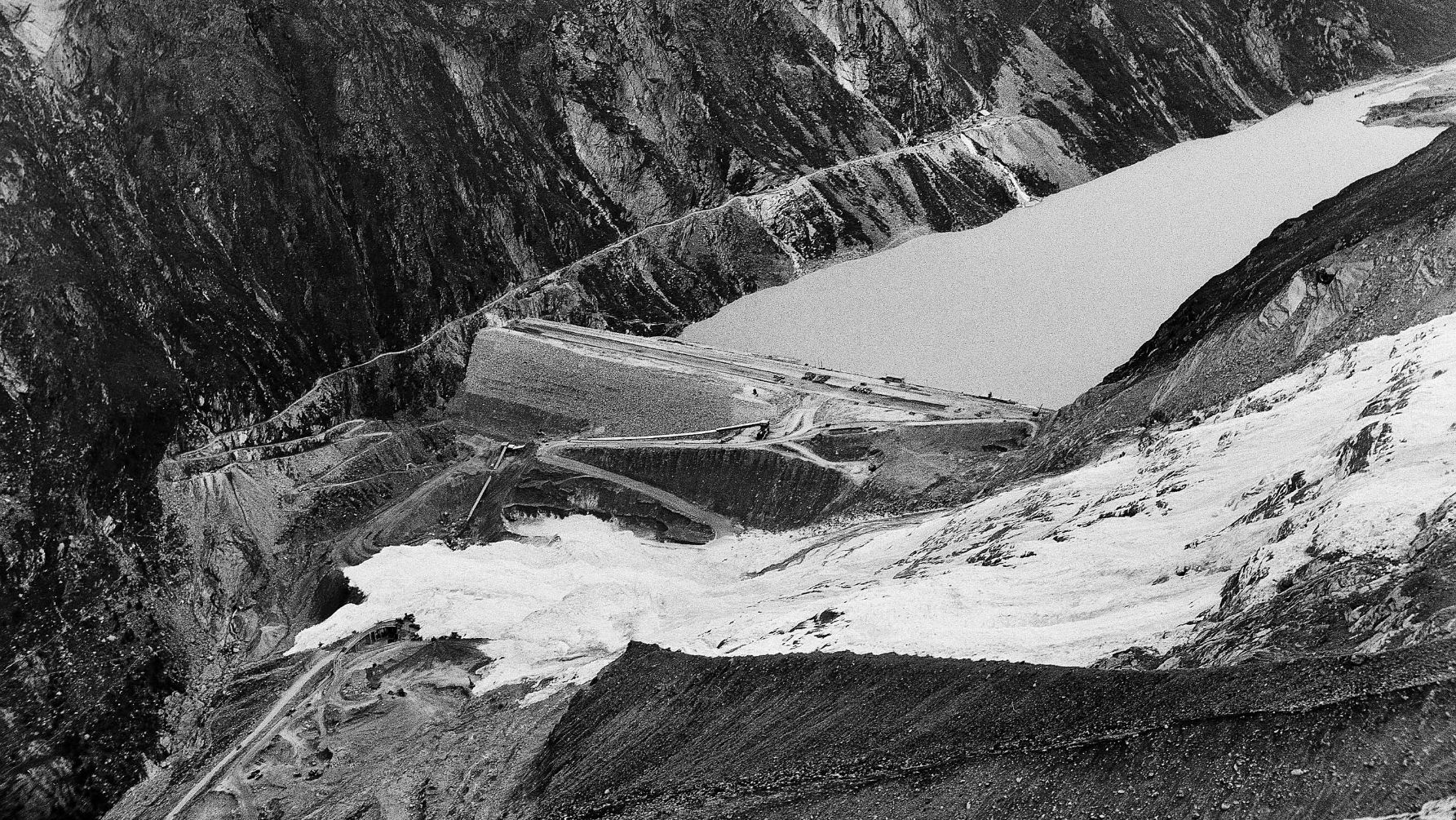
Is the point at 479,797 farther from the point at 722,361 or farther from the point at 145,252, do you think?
the point at 145,252

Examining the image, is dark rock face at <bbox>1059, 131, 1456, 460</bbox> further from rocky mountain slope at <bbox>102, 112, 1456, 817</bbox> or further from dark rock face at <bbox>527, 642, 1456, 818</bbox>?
dark rock face at <bbox>527, 642, 1456, 818</bbox>

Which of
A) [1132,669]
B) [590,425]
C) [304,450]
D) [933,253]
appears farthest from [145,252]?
[1132,669]

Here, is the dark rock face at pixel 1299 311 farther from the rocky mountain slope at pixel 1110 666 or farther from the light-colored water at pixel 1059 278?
the light-colored water at pixel 1059 278

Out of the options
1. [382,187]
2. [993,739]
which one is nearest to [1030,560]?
[993,739]

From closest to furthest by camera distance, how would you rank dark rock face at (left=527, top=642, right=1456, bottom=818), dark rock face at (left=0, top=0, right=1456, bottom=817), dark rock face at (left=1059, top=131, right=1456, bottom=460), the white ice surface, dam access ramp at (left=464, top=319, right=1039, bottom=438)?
dark rock face at (left=527, top=642, right=1456, bottom=818)
the white ice surface
dark rock face at (left=1059, top=131, right=1456, bottom=460)
dark rock face at (left=0, top=0, right=1456, bottom=817)
dam access ramp at (left=464, top=319, right=1039, bottom=438)

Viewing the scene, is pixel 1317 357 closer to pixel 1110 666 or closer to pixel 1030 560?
pixel 1030 560

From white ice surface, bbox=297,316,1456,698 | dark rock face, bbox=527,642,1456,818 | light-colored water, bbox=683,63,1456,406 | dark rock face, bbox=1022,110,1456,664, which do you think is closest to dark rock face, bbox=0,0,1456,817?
light-colored water, bbox=683,63,1456,406
